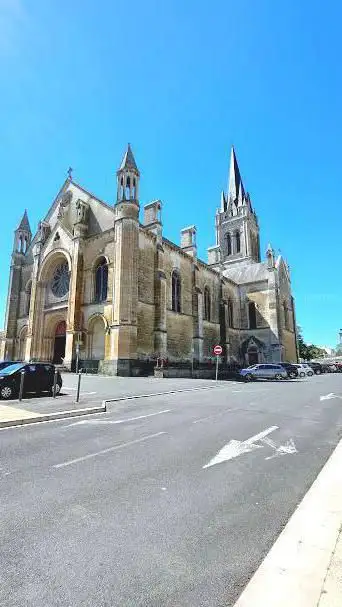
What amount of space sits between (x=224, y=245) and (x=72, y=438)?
57564 millimetres

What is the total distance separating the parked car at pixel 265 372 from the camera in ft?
94.2

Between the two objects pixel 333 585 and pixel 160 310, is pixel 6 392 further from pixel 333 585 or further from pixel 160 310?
pixel 160 310

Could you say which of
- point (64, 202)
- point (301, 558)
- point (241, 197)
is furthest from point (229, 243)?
point (301, 558)

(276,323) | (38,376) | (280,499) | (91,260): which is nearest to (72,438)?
(280,499)

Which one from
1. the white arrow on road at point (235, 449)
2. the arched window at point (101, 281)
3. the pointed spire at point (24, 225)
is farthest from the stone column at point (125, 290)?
the white arrow on road at point (235, 449)

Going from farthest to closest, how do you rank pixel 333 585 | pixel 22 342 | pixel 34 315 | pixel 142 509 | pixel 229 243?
1. pixel 229 243
2. pixel 22 342
3. pixel 34 315
4. pixel 142 509
5. pixel 333 585

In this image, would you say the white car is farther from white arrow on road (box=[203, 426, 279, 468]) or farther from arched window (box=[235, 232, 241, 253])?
white arrow on road (box=[203, 426, 279, 468])

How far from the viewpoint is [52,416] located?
29.9ft

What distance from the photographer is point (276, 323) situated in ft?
140

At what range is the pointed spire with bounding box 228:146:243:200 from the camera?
64.2 m

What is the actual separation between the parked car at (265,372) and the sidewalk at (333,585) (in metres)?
26.8

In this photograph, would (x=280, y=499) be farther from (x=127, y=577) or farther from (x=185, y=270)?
(x=185, y=270)

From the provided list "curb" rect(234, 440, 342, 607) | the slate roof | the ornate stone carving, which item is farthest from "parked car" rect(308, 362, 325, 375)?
"curb" rect(234, 440, 342, 607)

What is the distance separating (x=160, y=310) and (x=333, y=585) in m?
26.6
